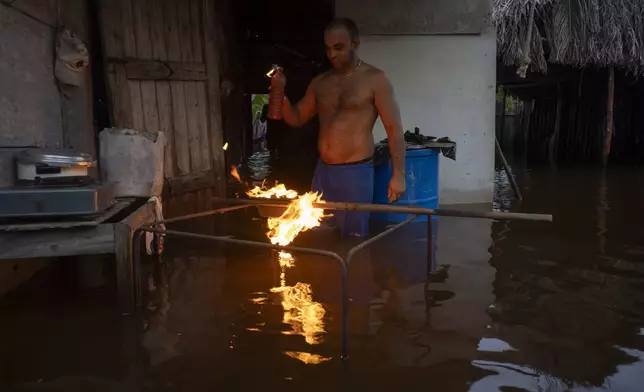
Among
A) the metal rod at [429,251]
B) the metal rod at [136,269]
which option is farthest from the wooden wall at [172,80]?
the metal rod at [429,251]

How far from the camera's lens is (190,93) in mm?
6320

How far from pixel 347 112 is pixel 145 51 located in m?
2.21

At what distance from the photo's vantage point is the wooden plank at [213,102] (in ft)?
21.3

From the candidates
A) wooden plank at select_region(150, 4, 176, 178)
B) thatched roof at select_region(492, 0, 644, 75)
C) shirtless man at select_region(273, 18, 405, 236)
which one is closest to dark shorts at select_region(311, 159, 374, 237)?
shirtless man at select_region(273, 18, 405, 236)

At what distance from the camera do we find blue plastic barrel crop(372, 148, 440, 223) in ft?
19.6

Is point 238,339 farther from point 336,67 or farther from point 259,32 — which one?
point 259,32

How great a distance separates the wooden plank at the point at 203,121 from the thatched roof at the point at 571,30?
18.4ft

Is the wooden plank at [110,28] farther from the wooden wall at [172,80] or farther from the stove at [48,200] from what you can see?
the stove at [48,200]

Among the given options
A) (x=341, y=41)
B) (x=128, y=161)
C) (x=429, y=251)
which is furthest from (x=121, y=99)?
(x=429, y=251)

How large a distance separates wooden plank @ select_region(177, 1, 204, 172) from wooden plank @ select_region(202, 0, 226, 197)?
0.20 metres

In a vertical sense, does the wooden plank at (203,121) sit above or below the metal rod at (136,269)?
above

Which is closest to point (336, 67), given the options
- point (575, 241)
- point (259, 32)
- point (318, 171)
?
point (318, 171)

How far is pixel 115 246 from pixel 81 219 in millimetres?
245

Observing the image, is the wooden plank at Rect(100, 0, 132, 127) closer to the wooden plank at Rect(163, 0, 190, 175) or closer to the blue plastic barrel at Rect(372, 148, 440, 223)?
the wooden plank at Rect(163, 0, 190, 175)
